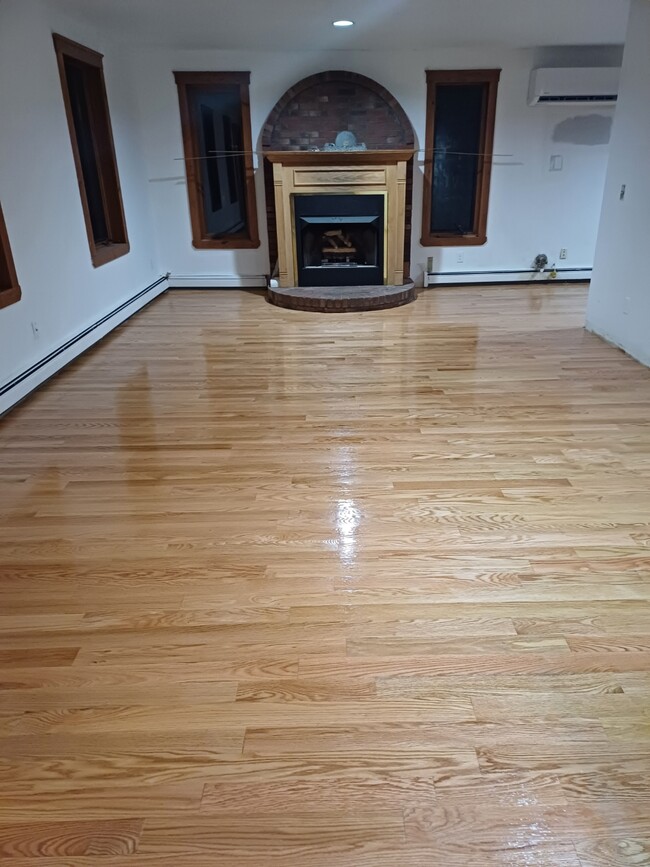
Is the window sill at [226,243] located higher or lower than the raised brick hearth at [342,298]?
higher

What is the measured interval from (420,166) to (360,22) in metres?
1.70

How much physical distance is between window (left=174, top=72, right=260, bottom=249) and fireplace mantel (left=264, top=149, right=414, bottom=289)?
58 cm

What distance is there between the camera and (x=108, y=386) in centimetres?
389

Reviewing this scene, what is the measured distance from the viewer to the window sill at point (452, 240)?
6457 millimetres

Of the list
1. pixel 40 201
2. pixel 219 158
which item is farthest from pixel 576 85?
pixel 40 201

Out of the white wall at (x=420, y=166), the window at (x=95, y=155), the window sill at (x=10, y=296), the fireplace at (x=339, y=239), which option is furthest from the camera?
the fireplace at (x=339, y=239)

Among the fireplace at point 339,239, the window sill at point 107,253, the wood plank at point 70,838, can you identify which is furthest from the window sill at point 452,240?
the wood plank at point 70,838

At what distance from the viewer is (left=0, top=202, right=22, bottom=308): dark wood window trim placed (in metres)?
3.56

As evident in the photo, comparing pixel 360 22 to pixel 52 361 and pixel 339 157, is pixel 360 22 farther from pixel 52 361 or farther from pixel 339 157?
pixel 52 361

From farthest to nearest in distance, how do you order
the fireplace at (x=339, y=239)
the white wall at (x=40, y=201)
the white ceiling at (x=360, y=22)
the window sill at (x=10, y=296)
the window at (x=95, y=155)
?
1. the fireplace at (x=339, y=239)
2. the window at (x=95, y=155)
3. the white ceiling at (x=360, y=22)
4. the white wall at (x=40, y=201)
5. the window sill at (x=10, y=296)

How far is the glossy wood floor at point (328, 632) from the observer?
1.25m

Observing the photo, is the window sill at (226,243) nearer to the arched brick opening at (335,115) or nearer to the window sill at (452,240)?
the arched brick opening at (335,115)

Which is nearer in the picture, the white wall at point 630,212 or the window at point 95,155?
the white wall at point 630,212

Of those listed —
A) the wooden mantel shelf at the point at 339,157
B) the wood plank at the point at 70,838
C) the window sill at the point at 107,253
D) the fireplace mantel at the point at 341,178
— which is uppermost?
the wooden mantel shelf at the point at 339,157
